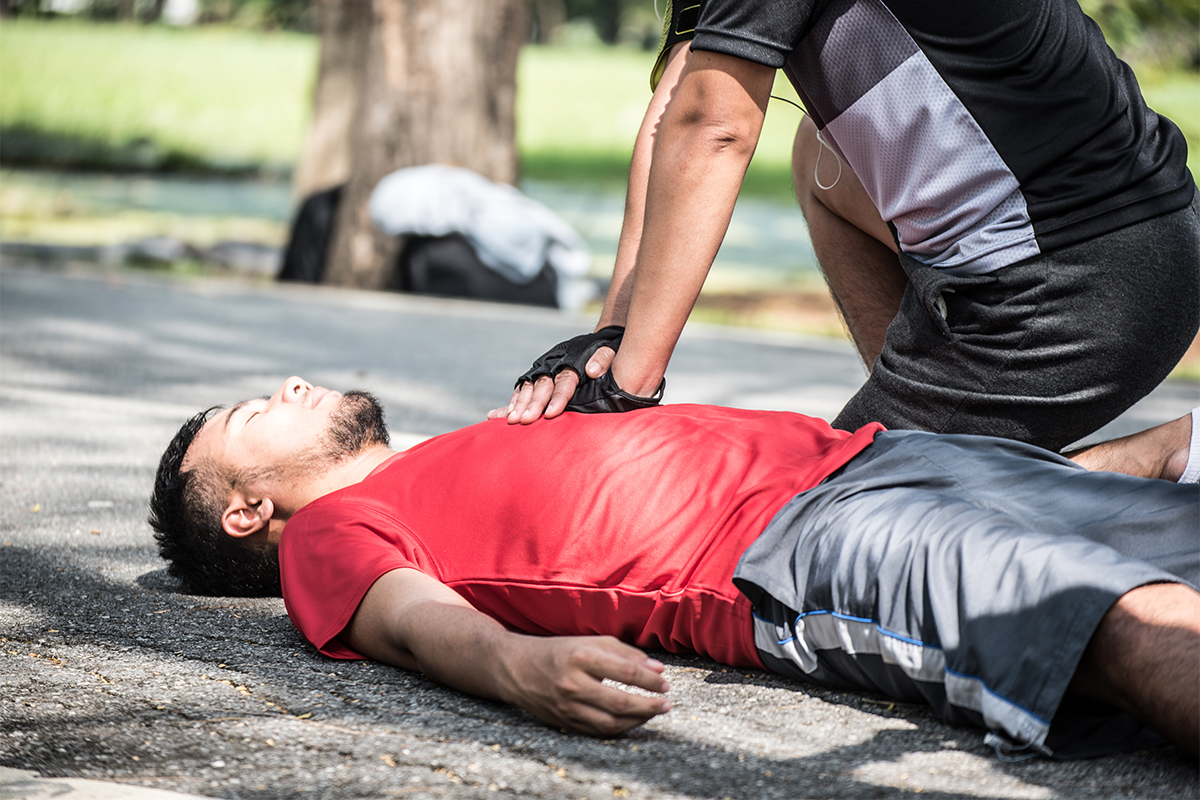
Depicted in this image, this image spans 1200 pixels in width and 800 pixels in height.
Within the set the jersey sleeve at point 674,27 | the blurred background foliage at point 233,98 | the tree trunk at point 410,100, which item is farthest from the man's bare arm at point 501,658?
the blurred background foliage at point 233,98

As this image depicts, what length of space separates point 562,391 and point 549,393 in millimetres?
28

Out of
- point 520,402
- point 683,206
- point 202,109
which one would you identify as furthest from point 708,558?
point 202,109

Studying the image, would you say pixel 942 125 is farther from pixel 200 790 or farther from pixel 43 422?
pixel 43 422

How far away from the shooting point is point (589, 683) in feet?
5.17

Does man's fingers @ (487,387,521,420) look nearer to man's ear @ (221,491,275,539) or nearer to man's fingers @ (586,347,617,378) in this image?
man's fingers @ (586,347,617,378)

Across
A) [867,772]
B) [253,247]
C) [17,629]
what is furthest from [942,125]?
[253,247]

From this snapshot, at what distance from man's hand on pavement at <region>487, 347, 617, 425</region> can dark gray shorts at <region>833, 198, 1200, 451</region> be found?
1.91ft

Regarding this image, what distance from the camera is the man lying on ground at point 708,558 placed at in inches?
61.0

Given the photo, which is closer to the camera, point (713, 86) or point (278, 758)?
point (278, 758)

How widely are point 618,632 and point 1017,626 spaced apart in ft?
2.25

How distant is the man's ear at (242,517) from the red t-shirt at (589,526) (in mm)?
219

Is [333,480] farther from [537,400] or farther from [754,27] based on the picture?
[754,27]

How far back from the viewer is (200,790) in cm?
146

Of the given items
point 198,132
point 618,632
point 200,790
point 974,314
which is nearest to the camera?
point 200,790
